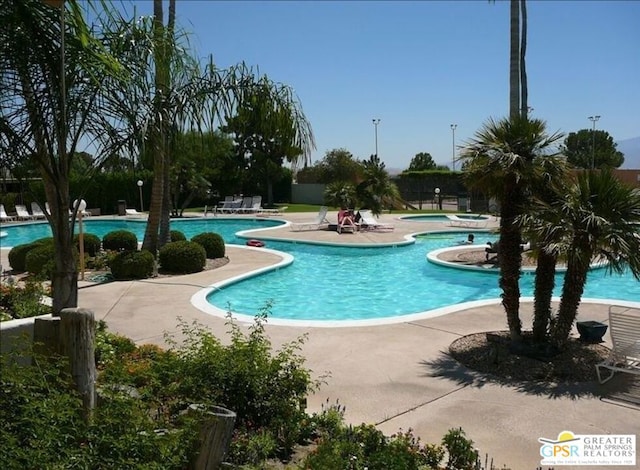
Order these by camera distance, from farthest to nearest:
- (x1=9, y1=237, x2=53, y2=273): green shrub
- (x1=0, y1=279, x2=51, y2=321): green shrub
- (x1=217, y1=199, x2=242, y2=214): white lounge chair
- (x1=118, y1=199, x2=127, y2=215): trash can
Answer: (x1=217, y1=199, x2=242, y2=214): white lounge chair < (x1=118, y1=199, x2=127, y2=215): trash can < (x1=9, y1=237, x2=53, y2=273): green shrub < (x1=0, y1=279, x2=51, y2=321): green shrub

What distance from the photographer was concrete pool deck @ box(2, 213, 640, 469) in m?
4.70

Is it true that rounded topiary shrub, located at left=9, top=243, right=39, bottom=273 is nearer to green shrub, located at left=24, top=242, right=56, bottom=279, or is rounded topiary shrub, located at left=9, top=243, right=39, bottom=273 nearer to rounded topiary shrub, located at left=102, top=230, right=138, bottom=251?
green shrub, located at left=24, top=242, right=56, bottom=279

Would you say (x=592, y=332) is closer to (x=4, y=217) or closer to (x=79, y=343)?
(x=79, y=343)

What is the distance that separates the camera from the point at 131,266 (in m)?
12.1

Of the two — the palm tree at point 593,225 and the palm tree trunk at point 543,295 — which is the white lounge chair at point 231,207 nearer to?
the palm tree trunk at point 543,295

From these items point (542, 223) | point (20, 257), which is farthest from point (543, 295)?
point (20, 257)

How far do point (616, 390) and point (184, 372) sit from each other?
434 centimetres

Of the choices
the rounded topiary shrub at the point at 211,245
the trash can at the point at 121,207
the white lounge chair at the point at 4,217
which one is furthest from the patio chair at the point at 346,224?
the white lounge chair at the point at 4,217

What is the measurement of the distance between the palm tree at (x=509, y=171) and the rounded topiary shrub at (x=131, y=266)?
799cm

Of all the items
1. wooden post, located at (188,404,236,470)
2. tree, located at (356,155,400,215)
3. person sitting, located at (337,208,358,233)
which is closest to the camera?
wooden post, located at (188,404,236,470)

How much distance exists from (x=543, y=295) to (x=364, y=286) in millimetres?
7021

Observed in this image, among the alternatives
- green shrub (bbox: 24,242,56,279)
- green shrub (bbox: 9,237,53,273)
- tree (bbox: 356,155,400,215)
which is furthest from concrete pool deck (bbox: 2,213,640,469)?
tree (bbox: 356,155,400,215)

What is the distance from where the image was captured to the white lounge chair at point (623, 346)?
577 centimetres

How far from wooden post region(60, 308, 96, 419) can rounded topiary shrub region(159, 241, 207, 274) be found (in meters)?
9.18
